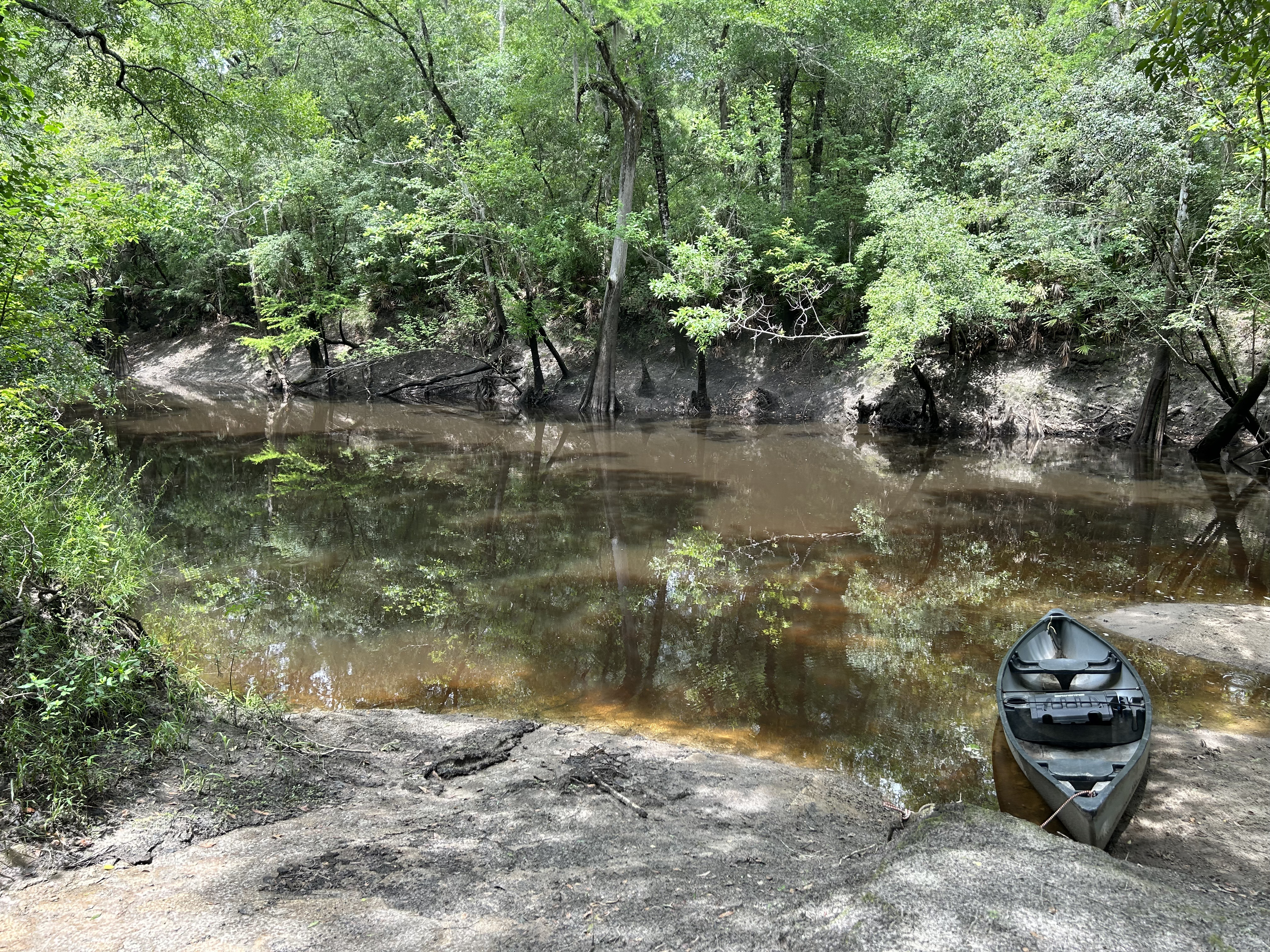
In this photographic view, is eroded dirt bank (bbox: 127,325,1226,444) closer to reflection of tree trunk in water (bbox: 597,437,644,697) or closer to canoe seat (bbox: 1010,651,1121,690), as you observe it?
reflection of tree trunk in water (bbox: 597,437,644,697)

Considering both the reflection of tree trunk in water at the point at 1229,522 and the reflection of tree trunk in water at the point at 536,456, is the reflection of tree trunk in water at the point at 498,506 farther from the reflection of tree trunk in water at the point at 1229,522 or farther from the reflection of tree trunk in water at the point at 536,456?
the reflection of tree trunk in water at the point at 1229,522

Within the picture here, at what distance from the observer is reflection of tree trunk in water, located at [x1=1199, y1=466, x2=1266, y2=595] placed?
9367 millimetres

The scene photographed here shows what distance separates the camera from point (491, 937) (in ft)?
9.28

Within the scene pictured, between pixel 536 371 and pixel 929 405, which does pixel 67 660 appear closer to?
pixel 929 405

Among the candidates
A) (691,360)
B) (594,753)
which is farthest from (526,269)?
(594,753)

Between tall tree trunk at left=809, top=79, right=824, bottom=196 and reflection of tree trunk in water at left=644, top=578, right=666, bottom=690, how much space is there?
1909 centimetres

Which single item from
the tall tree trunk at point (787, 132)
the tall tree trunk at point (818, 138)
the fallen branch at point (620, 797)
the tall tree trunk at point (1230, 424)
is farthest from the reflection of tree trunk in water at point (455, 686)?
the tall tree trunk at point (818, 138)

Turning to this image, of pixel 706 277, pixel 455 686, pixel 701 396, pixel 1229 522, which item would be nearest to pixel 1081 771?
pixel 455 686

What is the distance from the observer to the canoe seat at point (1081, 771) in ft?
14.4

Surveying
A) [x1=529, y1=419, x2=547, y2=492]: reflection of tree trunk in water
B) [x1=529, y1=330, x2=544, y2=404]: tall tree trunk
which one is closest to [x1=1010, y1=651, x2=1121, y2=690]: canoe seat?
[x1=529, y1=419, x2=547, y2=492]: reflection of tree trunk in water

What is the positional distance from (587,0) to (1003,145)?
10.6 metres

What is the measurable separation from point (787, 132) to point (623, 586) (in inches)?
783

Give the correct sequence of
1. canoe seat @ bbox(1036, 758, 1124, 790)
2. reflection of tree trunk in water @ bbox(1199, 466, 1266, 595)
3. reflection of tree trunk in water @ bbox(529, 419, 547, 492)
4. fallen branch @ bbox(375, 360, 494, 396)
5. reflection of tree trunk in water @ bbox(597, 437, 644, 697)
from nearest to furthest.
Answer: canoe seat @ bbox(1036, 758, 1124, 790) → reflection of tree trunk in water @ bbox(597, 437, 644, 697) → reflection of tree trunk in water @ bbox(1199, 466, 1266, 595) → reflection of tree trunk in water @ bbox(529, 419, 547, 492) → fallen branch @ bbox(375, 360, 494, 396)

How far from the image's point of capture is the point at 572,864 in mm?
3500
